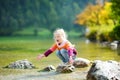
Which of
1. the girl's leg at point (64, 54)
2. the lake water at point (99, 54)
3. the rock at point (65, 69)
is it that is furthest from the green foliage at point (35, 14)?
the rock at point (65, 69)

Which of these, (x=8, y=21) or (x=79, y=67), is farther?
(x=8, y=21)

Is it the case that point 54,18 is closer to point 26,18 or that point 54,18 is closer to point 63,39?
point 26,18

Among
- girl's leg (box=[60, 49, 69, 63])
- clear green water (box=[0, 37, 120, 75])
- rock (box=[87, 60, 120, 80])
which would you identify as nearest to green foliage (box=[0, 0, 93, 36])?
clear green water (box=[0, 37, 120, 75])

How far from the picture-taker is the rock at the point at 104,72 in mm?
12016

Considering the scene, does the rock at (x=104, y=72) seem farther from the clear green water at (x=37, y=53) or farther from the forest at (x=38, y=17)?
the forest at (x=38, y=17)

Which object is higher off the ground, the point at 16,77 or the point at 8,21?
the point at 8,21

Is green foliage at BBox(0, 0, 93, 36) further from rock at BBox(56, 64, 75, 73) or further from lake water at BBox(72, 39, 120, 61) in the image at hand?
rock at BBox(56, 64, 75, 73)

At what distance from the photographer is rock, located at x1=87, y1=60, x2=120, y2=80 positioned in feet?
39.4

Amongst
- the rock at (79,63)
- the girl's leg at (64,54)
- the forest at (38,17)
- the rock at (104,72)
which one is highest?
the forest at (38,17)

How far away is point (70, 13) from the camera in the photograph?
7096 inches

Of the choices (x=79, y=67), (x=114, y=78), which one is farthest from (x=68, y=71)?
(x=114, y=78)

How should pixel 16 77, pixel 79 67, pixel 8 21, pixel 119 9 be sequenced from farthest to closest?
pixel 8 21 < pixel 119 9 < pixel 79 67 < pixel 16 77

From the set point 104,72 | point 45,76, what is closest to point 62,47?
point 45,76

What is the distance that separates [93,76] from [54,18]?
155 metres
